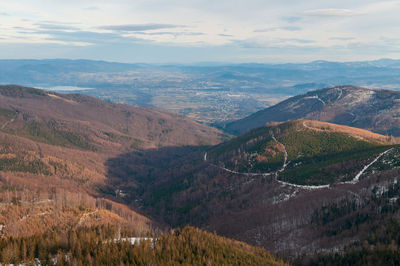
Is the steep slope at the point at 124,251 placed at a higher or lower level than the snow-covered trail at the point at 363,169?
lower

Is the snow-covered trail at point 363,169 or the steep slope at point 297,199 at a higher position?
the snow-covered trail at point 363,169

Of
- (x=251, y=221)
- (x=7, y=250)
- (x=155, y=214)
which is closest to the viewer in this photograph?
(x=7, y=250)

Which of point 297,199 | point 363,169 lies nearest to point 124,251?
point 297,199

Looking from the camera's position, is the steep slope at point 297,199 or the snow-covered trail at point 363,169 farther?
the snow-covered trail at point 363,169

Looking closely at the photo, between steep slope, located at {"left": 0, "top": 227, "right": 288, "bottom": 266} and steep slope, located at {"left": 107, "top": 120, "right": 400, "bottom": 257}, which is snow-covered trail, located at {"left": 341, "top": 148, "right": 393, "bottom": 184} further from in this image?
steep slope, located at {"left": 0, "top": 227, "right": 288, "bottom": 266}

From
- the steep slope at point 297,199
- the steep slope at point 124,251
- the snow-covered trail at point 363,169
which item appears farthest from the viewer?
the snow-covered trail at point 363,169

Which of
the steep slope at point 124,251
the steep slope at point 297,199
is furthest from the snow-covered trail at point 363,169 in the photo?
the steep slope at point 124,251

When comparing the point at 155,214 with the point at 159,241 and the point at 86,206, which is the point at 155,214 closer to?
the point at 86,206

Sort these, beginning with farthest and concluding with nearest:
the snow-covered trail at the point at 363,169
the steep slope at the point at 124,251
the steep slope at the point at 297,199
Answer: the snow-covered trail at the point at 363,169
the steep slope at the point at 297,199
the steep slope at the point at 124,251

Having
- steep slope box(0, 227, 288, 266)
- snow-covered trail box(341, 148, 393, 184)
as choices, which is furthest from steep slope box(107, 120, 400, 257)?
steep slope box(0, 227, 288, 266)

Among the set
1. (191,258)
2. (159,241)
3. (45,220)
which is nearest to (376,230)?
(191,258)

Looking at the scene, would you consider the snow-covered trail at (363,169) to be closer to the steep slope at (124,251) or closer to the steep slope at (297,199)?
the steep slope at (297,199)
